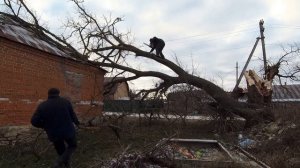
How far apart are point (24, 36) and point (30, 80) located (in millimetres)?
1948

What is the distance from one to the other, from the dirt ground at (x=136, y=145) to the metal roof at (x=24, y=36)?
10.4 feet

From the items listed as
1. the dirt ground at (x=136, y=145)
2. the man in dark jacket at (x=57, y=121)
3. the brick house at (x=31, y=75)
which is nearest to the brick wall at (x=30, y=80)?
the brick house at (x=31, y=75)

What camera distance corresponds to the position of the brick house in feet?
42.1

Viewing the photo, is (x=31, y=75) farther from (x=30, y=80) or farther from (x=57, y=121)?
(x=57, y=121)

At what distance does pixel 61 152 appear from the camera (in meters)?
8.74

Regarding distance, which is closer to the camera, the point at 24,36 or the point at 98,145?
the point at 98,145

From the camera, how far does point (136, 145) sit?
12.8 metres

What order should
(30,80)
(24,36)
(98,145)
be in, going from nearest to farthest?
(98,145)
(30,80)
(24,36)

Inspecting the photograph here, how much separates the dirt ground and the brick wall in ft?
4.50

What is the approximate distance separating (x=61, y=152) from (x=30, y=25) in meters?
9.22

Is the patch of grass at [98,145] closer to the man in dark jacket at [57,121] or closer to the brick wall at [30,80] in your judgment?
the man in dark jacket at [57,121]

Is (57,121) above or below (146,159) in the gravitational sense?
above

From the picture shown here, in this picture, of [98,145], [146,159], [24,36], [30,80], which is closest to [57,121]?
[146,159]

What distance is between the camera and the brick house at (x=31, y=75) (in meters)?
12.8
